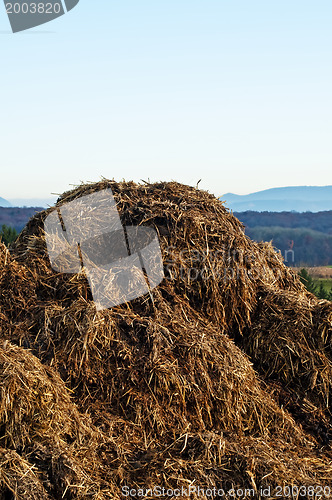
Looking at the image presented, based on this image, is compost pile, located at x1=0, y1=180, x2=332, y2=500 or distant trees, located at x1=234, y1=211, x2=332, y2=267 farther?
distant trees, located at x1=234, y1=211, x2=332, y2=267

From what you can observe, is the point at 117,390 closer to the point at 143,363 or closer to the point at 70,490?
the point at 143,363

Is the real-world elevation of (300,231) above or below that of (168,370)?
below

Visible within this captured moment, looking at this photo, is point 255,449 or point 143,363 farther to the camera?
point 143,363

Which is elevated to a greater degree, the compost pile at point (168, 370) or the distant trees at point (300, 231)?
the compost pile at point (168, 370)

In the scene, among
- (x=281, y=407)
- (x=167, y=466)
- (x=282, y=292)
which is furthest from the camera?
(x=282, y=292)

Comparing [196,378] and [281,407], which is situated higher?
[196,378]

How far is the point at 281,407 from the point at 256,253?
2.08m

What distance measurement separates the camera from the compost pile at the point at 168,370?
13.4 ft

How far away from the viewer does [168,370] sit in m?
4.91

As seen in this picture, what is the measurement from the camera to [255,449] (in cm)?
437

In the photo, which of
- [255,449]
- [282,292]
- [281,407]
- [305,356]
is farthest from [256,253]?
[255,449]

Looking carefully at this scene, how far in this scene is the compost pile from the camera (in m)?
4.09

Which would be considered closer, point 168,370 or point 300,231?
point 168,370

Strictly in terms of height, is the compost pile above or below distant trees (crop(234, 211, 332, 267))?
above
